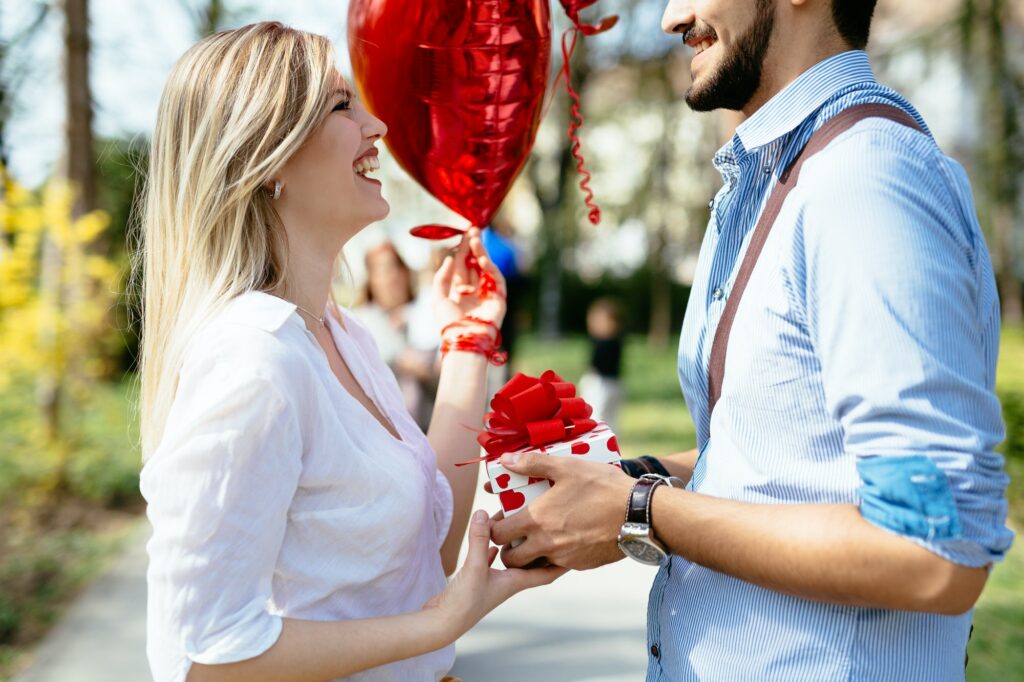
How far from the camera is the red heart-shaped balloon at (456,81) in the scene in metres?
2.12

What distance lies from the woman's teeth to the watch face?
956 millimetres

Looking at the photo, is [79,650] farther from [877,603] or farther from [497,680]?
[877,603]

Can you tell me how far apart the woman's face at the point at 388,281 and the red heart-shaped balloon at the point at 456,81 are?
3904mm

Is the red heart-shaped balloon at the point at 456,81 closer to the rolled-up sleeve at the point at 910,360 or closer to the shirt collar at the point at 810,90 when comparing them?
the shirt collar at the point at 810,90

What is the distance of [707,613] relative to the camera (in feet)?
5.19

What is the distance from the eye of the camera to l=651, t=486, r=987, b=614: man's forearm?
4.09 ft

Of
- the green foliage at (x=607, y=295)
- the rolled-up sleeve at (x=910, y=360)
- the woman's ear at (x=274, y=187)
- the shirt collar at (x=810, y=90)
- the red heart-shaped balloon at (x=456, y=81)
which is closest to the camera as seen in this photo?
the rolled-up sleeve at (x=910, y=360)

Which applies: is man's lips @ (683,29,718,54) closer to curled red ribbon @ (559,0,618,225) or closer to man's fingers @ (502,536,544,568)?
curled red ribbon @ (559,0,618,225)

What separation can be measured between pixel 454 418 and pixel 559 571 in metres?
0.60

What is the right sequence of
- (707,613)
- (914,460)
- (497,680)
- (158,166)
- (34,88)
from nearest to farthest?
(914,460), (707,613), (158,166), (497,680), (34,88)

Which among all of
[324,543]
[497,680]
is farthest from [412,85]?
[497,680]

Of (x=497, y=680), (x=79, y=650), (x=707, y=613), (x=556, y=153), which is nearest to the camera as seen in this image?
(x=707, y=613)

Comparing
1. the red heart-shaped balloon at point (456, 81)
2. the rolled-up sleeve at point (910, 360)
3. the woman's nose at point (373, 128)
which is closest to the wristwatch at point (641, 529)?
the rolled-up sleeve at point (910, 360)

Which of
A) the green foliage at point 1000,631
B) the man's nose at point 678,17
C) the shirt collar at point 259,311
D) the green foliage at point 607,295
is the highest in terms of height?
the man's nose at point 678,17
